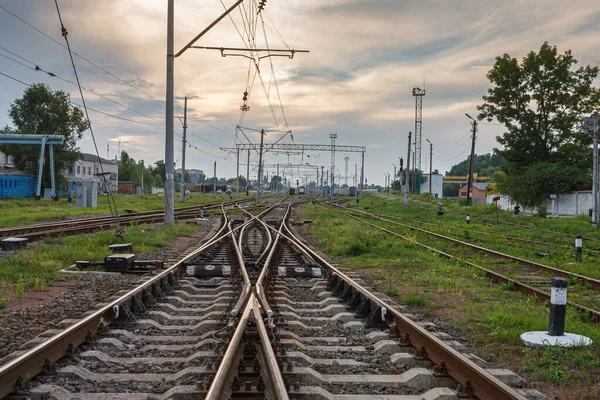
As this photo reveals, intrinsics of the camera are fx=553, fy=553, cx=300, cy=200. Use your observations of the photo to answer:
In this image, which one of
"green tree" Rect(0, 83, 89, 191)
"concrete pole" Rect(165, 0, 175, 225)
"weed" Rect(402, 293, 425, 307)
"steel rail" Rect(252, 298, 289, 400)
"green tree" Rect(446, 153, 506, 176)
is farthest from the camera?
"green tree" Rect(446, 153, 506, 176)

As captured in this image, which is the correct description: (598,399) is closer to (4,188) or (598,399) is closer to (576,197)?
(576,197)

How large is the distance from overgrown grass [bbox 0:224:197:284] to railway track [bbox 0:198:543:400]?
10.2 ft

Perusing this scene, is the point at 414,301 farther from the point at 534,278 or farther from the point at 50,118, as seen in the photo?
the point at 50,118

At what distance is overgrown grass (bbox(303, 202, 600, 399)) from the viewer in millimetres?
5246

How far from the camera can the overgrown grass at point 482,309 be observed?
525 centimetres

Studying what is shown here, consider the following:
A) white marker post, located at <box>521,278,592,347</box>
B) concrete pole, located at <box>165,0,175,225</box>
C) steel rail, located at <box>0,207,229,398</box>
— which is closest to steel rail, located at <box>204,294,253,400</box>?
steel rail, located at <box>0,207,229,398</box>

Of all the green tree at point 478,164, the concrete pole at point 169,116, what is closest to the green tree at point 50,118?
the concrete pole at point 169,116

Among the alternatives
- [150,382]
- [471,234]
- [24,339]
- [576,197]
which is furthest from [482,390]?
[576,197]

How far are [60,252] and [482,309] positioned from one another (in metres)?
9.18

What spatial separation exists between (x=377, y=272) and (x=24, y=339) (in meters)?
7.59

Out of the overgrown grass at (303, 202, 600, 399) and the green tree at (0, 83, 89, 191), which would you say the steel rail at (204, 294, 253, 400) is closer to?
the overgrown grass at (303, 202, 600, 399)

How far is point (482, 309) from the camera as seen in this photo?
812 centimetres

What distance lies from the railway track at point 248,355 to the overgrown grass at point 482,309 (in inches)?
21.6

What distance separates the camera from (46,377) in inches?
186
